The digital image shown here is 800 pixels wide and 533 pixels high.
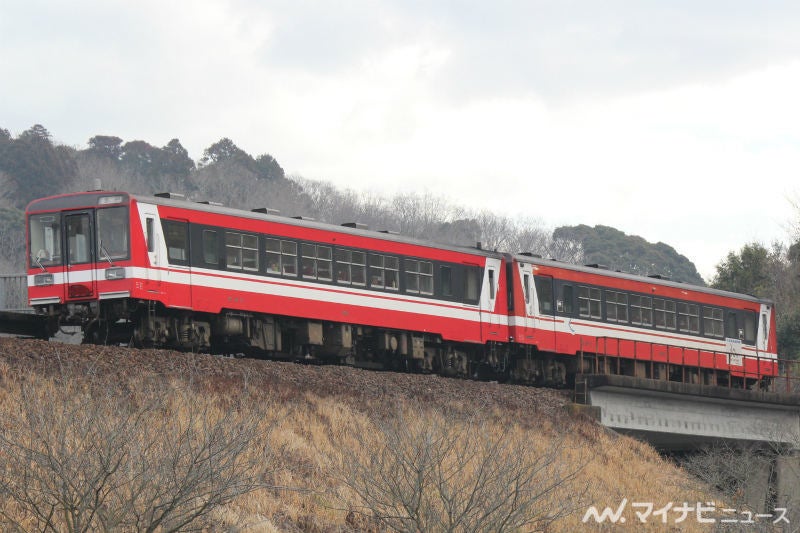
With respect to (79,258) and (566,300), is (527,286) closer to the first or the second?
(566,300)

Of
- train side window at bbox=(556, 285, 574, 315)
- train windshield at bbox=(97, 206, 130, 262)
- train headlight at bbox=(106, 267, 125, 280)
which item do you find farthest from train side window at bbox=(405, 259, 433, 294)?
train headlight at bbox=(106, 267, 125, 280)

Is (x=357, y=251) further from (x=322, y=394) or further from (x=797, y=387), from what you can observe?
(x=797, y=387)

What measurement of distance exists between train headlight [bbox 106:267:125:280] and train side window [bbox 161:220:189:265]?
1034 millimetres

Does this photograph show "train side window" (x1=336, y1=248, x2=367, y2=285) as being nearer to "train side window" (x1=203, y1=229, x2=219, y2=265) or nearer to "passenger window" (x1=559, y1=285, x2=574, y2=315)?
"train side window" (x1=203, y1=229, x2=219, y2=265)

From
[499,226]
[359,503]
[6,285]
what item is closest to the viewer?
[359,503]

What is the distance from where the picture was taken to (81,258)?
78.4 feet

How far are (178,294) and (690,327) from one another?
2066 centimetres

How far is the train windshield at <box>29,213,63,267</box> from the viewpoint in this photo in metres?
24.3

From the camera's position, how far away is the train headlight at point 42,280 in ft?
79.4

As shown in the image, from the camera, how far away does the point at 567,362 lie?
34875mm

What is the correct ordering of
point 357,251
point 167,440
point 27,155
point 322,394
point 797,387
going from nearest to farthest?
point 167,440 → point 322,394 → point 357,251 → point 797,387 → point 27,155

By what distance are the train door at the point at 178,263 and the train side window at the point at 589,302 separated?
46.8ft

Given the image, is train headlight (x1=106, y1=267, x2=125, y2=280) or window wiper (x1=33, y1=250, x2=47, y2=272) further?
window wiper (x1=33, y1=250, x2=47, y2=272)

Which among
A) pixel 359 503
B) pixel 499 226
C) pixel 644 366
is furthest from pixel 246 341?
pixel 499 226
